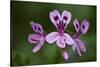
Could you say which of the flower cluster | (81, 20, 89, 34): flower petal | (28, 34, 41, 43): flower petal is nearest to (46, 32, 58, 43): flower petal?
the flower cluster

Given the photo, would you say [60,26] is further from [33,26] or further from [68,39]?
[33,26]

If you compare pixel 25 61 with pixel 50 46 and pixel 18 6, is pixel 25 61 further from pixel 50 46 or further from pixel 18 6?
pixel 18 6

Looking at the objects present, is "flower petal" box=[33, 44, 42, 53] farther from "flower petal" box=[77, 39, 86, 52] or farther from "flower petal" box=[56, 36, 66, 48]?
"flower petal" box=[77, 39, 86, 52]

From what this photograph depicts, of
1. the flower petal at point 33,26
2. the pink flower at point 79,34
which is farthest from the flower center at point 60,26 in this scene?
the flower petal at point 33,26
